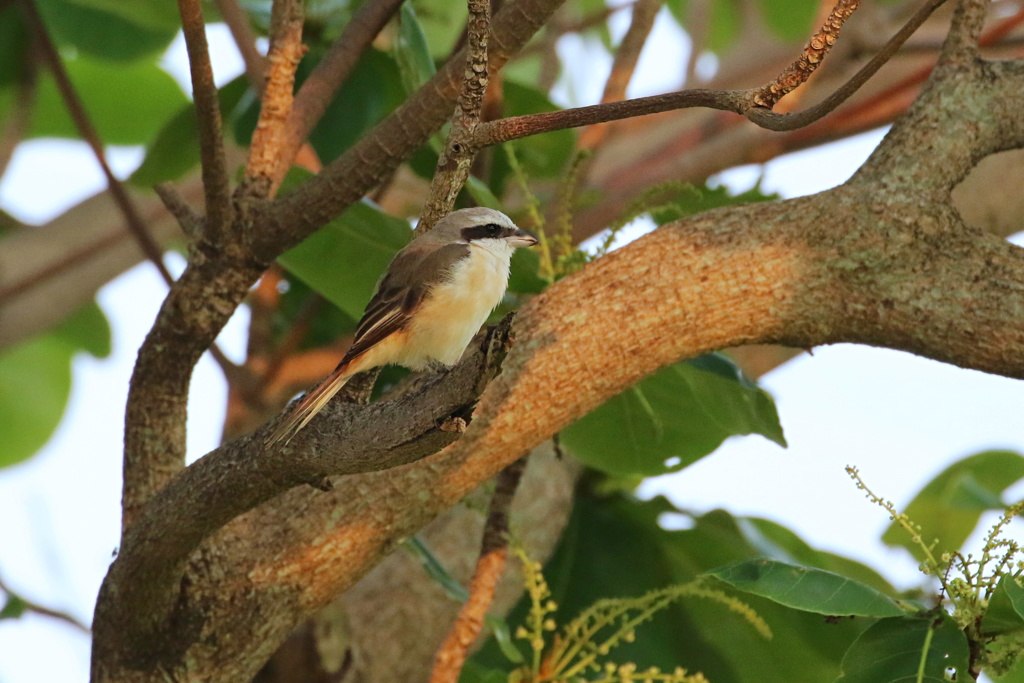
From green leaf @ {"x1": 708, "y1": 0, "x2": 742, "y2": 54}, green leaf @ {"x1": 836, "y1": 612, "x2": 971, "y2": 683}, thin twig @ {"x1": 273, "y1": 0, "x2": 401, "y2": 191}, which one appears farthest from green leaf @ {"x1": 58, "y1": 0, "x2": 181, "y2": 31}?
green leaf @ {"x1": 708, "y1": 0, "x2": 742, "y2": 54}

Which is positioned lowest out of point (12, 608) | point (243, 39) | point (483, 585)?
point (483, 585)

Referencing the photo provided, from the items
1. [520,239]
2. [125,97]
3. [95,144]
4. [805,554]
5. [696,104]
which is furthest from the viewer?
[125,97]

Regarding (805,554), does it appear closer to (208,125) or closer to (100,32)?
(208,125)

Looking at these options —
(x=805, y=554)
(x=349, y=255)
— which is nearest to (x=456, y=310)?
(x=349, y=255)

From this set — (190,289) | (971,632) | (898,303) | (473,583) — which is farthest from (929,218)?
(190,289)

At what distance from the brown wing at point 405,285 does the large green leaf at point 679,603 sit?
1477 millimetres

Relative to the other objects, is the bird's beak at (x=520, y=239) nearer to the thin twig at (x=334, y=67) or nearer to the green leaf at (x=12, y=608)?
the thin twig at (x=334, y=67)

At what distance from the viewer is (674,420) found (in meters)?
2.82

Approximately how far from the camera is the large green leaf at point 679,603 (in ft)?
11.2

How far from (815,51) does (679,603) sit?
7.58ft

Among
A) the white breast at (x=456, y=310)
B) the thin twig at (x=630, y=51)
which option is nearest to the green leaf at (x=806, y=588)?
the white breast at (x=456, y=310)

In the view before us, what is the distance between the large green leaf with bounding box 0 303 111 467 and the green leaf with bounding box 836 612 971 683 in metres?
4.11

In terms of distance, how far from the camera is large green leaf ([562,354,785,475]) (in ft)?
8.52

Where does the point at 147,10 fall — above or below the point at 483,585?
above
